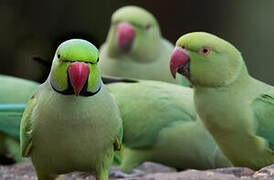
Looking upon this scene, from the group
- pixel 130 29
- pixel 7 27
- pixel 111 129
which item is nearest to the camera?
pixel 111 129

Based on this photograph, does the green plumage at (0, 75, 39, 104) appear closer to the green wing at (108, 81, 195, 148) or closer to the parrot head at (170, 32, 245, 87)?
the green wing at (108, 81, 195, 148)

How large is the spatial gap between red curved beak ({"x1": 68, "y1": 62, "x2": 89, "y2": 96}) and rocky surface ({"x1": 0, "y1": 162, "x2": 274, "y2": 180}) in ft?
2.15

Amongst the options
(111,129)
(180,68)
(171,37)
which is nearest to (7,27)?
(171,37)

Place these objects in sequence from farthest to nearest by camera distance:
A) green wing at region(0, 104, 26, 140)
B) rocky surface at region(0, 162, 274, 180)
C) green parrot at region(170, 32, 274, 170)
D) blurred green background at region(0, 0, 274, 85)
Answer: blurred green background at region(0, 0, 274, 85) → green wing at region(0, 104, 26, 140) → green parrot at region(170, 32, 274, 170) → rocky surface at region(0, 162, 274, 180)

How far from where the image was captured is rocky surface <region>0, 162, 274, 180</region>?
3057mm

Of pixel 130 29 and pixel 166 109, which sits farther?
pixel 130 29

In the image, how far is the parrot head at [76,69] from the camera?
283 centimetres

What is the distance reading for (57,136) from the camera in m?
3.06

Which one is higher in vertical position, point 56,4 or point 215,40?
point 215,40

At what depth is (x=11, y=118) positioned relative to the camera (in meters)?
4.48

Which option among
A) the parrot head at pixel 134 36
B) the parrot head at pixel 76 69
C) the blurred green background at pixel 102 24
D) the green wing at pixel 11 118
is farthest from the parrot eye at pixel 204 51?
the blurred green background at pixel 102 24

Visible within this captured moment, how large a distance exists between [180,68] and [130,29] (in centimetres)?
200

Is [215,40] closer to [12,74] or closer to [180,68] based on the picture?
[180,68]

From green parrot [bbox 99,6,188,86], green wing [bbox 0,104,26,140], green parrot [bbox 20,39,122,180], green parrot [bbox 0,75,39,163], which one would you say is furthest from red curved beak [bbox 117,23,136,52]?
green parrot [bbox 20,39,122,180]
